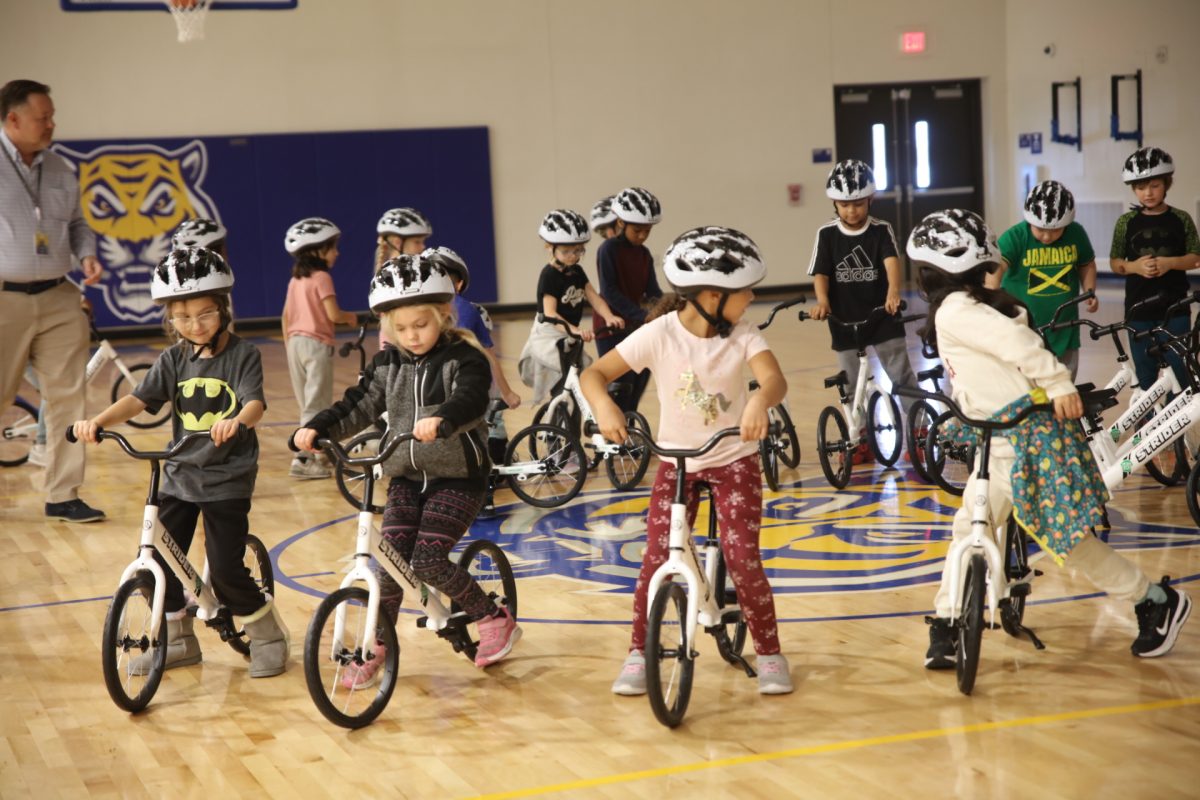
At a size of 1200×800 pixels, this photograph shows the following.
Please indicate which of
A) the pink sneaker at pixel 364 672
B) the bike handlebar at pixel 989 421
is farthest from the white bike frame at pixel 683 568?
the pink sneaker at pixel 364 672

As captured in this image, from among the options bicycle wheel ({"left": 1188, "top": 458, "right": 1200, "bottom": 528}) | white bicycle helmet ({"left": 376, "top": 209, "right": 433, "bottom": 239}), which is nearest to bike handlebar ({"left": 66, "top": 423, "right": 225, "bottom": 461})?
white bicycle helmet ({"left": 376, "top": 209, "right": 433, "bottom": 239})

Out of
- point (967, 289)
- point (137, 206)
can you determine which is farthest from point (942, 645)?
point (137, 206)

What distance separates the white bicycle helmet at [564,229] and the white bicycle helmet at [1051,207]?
7.85 ft

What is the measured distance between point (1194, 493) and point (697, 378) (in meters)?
2.81

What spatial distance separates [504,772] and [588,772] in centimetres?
24

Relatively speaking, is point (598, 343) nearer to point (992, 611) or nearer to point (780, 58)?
point (992, 611)

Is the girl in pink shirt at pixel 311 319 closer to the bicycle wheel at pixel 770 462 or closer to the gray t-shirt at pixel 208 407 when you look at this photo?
the bicycle wheel at pixel 770 462

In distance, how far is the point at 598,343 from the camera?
28.0 ft

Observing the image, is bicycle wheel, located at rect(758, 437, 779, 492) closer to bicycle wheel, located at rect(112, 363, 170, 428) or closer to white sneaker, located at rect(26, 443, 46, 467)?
white sneaker, located at rect(26, 443, 46, 467)

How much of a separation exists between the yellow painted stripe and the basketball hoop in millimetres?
11134

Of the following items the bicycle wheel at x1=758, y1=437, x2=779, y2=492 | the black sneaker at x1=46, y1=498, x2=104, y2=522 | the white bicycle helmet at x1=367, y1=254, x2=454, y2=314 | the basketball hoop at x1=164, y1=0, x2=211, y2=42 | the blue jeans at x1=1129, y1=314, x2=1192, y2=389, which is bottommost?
the black sneaker at x1=46, y1=498, x2=104, y2=522

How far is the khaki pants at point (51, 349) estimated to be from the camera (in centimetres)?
707

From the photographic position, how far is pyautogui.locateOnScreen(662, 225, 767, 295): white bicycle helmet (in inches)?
163

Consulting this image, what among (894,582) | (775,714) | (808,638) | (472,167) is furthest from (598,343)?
(472,167)
